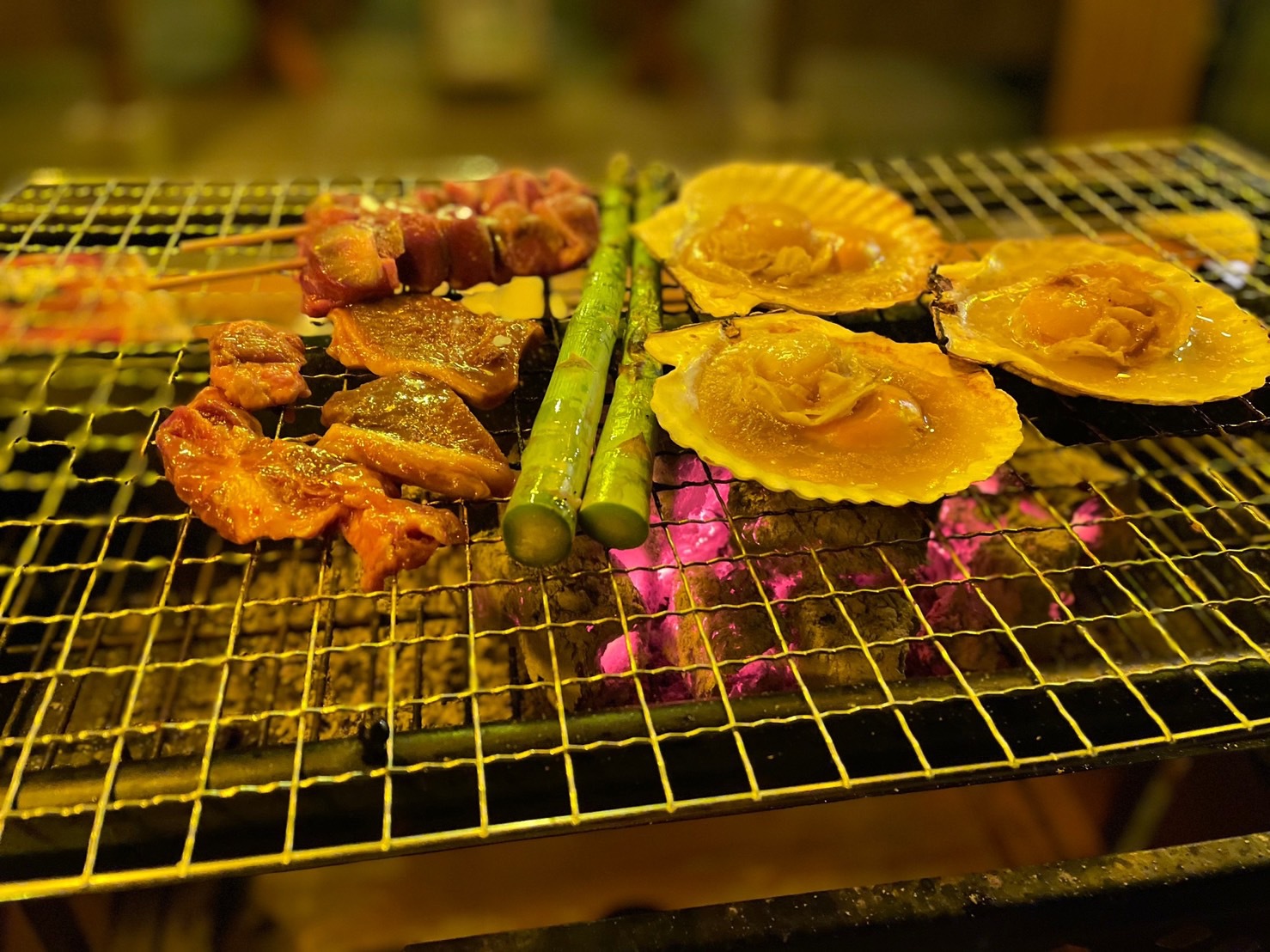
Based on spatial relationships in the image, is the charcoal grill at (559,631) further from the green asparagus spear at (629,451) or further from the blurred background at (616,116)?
the blurred background at (616,116)

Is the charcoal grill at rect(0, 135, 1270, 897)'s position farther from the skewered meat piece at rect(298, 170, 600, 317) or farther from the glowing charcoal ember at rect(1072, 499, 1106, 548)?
the skewered meat piece at rect(298, 170, 600, 317)

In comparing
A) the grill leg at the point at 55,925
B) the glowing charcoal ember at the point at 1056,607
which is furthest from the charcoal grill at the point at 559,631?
the grill leg at the point at 55,925

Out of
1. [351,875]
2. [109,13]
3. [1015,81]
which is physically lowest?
[351,875]

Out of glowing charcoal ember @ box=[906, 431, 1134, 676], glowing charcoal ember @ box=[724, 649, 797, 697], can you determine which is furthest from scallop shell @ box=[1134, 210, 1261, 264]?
glowing charcoal ember @ box=[724, 649, 797, 697]

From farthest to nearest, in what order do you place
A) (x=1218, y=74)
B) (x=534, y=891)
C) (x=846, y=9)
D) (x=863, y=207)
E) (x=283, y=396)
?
(x=846, y=9)
(x=1218, y=74)
(x=863, y=207)
(x=534, y=891)
(x=283, y=396)

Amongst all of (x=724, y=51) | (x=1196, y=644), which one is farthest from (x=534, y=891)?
(x=724, y=51)

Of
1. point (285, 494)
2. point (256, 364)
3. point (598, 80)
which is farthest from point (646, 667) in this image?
point (598, 80)

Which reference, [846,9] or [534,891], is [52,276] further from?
[846,9]

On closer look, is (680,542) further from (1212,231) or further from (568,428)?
(1212,231)
